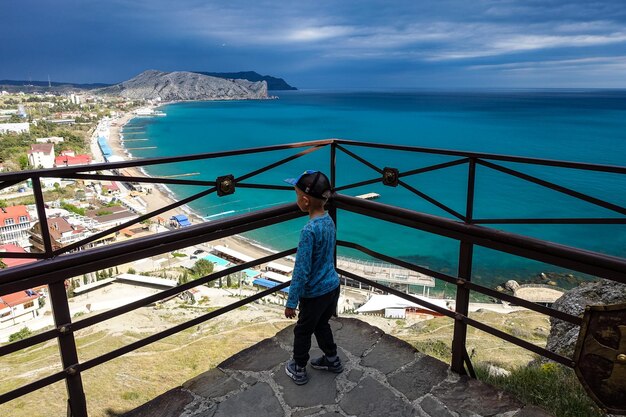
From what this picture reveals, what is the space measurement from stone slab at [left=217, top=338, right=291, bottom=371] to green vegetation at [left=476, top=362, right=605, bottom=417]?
1722mm

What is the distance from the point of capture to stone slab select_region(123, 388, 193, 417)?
275 cm

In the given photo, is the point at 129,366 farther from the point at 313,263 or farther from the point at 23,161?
the point at 23,161

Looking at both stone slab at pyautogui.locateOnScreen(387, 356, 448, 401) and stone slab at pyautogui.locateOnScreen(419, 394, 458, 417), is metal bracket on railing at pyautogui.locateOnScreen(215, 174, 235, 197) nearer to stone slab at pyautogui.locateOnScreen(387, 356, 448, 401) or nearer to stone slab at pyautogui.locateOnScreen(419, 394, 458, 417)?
stone slab at pyautogui.locateOnScreen(387, 356, 448, 401)

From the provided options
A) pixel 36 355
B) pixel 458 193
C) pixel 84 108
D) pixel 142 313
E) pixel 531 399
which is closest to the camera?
pixel 531 399

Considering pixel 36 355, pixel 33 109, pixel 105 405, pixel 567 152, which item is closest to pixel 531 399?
pixel 105 405

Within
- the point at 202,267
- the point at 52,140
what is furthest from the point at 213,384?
the point at 52,140

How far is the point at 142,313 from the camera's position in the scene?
17.8 m

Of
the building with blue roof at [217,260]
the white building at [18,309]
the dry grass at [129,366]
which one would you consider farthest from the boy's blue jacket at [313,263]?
the building with blue roof at [217,260]

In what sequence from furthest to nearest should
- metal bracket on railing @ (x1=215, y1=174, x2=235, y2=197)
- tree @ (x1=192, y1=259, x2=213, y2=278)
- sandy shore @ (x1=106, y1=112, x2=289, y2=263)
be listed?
sandy shore @ (x1=106, y1=112, x2=289, y2=263) < tree @ (x1=192, y1=259, x2=213, y2=278) < metal bracket on railing @ (x1=215, y1=174, x2=235, y2=197)

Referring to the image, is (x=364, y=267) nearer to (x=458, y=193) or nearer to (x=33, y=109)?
(x=458, y=193)

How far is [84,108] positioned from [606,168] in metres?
181

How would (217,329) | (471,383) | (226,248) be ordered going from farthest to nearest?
(226,248) < (217,329) < (471,383)

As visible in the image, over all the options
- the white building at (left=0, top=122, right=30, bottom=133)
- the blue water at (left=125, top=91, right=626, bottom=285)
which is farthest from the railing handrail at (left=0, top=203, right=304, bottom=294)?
the white building at (left=0, top=122, right=30, bottom=133)

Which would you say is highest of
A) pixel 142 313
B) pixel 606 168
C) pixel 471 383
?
pixel 606 168
